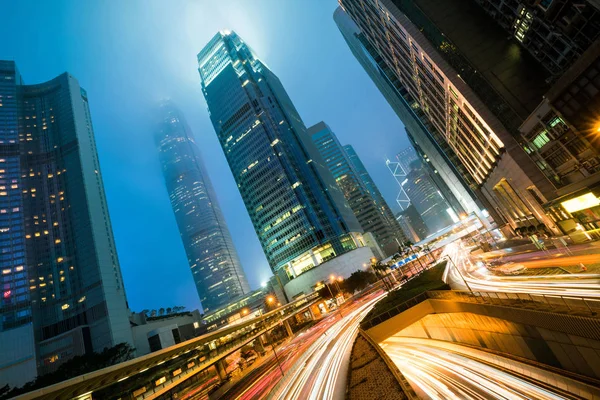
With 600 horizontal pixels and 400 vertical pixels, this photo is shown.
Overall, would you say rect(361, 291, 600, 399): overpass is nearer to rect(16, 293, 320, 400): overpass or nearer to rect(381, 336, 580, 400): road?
rect(381, 336, 580, 400): road

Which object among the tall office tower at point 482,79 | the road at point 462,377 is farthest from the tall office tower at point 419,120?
the road at point 462,377

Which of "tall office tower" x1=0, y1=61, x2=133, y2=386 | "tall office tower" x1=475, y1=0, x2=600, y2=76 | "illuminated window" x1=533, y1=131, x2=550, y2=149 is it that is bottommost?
"illuminated window" x1=533, y1=131, x2=550, y2=149

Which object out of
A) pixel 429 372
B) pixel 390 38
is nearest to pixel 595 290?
pixel 429 372

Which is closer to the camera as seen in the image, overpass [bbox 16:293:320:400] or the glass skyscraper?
overpass [bbox 16:293:320:400]

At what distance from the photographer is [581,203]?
31.5 metres

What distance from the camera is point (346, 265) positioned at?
338ft

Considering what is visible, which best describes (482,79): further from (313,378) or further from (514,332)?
(313,378)

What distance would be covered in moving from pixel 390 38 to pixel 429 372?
62.3m

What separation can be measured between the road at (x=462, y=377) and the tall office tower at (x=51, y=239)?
286 ft

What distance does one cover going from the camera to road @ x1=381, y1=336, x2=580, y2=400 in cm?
1616

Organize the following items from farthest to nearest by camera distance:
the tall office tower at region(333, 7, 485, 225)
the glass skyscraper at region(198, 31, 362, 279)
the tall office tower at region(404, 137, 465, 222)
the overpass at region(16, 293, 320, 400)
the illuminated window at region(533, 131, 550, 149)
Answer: the tall office tower at region(404, 137, 465, 222)
the glass skyscraper at region(198, 31, 362, 279)
the tall office tower at region(333, 7, 485, 225)
the illuminated window at region(533, 131, 550, 149)
the overpass at region(16, 293, 320, 400)

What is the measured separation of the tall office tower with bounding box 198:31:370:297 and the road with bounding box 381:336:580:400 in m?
81.1

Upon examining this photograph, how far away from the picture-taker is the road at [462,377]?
16.2 metres

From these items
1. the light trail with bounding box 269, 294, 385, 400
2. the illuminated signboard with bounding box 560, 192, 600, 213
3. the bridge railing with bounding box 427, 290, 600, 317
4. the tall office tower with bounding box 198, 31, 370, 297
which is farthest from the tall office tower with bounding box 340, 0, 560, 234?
the tall office tower with bounding box 198, 31, 370, 297
